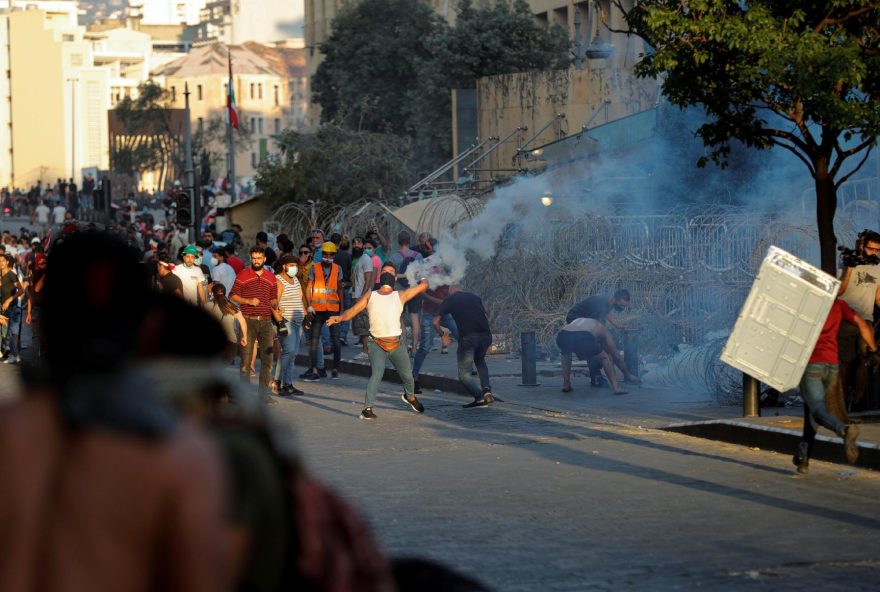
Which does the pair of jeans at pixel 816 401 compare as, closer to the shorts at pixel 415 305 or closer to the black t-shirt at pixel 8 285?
the shorts at pixel 415 305

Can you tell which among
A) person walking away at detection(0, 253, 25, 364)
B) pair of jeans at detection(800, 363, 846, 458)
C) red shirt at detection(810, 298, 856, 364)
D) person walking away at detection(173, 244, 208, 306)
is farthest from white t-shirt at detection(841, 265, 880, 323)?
person walking away at detection(0, 253, 25, 364)

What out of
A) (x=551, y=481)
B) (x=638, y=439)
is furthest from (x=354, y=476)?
(x=638, y=439)

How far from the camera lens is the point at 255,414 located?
125 inches

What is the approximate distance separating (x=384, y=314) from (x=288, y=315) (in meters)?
2.52

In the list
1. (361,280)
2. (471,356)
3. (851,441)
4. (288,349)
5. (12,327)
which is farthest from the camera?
(12,327)

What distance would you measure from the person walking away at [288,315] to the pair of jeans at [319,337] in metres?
1.32

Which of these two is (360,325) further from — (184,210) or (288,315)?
(184,210)

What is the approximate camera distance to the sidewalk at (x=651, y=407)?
1233 cm

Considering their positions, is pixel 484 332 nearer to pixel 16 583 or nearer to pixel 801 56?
pixel 801 56

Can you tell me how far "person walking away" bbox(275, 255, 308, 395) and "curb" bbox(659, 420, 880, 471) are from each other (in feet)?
16.7

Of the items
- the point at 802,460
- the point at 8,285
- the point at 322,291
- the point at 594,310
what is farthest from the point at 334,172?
the point at 802,460

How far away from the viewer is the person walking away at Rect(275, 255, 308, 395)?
17.6 meters

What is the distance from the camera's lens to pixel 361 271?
72.6 ft

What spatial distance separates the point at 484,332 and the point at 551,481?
5.28m
